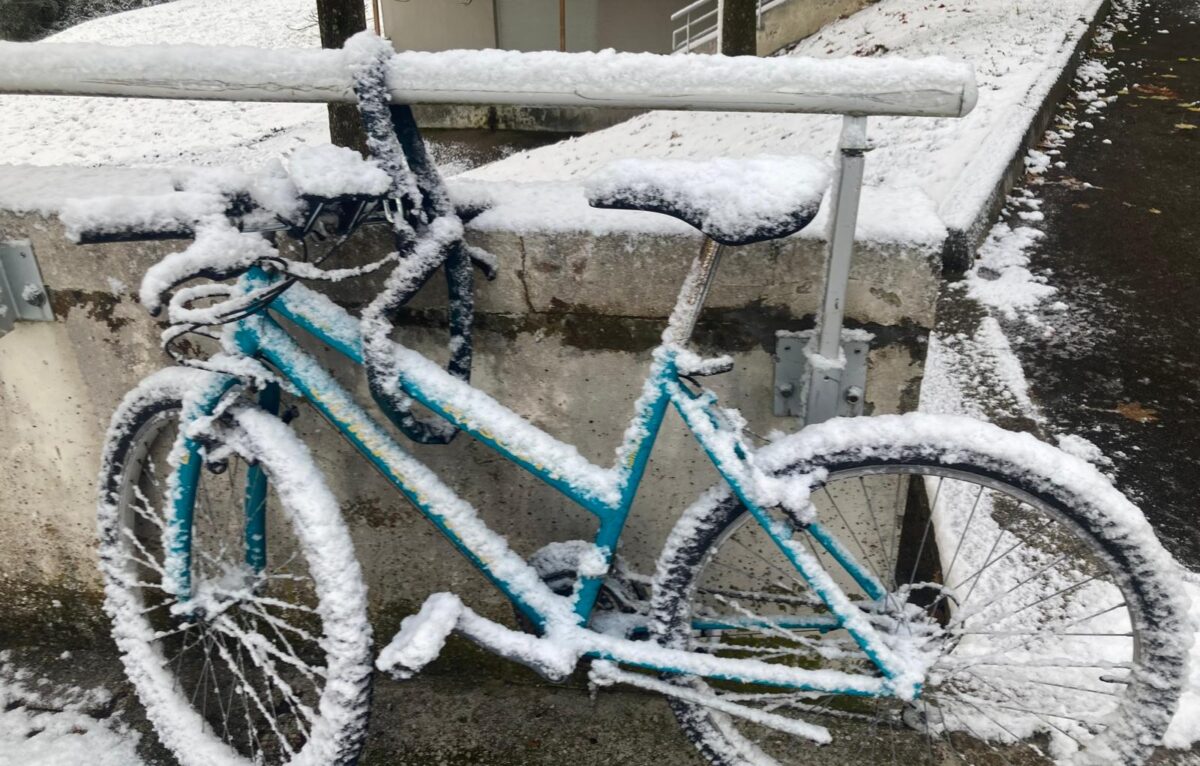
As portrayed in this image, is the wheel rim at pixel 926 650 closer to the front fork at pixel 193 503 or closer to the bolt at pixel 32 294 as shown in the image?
the front fork at pixel 193 503

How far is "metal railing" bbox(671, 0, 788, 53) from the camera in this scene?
1195cm

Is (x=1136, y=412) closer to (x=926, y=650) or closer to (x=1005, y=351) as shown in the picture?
(x=1005, y=351)

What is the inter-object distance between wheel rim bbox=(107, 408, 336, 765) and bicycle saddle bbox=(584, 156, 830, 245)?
1.22 m

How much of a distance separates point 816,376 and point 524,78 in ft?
2.79

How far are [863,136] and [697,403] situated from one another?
579mm

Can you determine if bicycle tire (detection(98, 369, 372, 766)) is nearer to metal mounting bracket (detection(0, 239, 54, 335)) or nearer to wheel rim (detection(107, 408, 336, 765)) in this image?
wheel rim (detection(107, 408, 336, 765))

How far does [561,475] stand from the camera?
75.7 inches

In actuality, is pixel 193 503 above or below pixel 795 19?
below

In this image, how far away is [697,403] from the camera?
1.80 metres

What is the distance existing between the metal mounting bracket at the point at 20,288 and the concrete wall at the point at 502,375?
0.09ft

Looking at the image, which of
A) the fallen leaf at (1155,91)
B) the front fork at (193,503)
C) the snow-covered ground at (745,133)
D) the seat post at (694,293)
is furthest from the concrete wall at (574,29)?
the seat post at (694,293)

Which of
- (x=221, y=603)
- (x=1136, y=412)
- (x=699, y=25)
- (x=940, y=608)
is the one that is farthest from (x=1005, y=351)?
(x=699, y=25)

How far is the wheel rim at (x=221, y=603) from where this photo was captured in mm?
2268

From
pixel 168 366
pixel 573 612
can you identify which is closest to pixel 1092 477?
pixel 573 612
